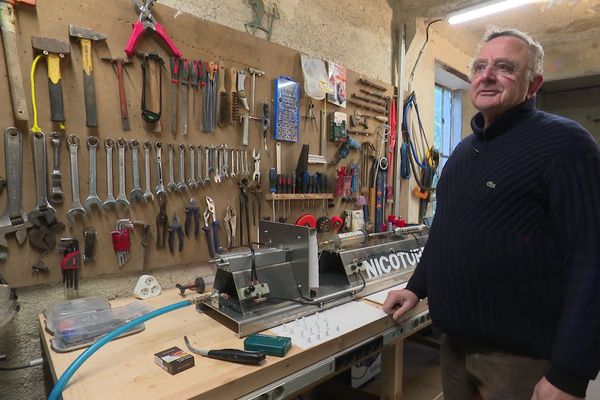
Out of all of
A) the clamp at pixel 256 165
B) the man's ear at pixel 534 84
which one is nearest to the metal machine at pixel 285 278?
the clamp at pixel 256 165

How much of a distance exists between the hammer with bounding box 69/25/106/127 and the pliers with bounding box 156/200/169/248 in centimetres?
38

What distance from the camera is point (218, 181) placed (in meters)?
1.54

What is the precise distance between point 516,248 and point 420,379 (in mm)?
1568

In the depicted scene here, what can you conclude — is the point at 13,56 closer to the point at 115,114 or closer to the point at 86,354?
the point at 115,114

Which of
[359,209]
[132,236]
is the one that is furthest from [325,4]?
[132,236]

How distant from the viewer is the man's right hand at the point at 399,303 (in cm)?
121

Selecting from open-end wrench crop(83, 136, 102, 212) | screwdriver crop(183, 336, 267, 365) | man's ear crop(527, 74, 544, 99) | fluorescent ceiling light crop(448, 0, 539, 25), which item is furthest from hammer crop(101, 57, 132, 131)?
fluorescent ceiling light crop(448, 0, 539, 25)

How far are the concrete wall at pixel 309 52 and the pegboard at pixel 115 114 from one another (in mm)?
72

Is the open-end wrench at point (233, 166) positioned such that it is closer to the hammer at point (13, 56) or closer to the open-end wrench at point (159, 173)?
the open-end wrench at point (159, 173)

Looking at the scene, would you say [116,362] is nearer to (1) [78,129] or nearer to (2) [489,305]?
(1) [78,129]

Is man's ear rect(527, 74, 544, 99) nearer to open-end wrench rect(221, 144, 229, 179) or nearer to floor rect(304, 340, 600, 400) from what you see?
open-end wrench rect(221, 144, 229, 179)

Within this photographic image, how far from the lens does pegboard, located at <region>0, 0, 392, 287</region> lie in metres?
1.12

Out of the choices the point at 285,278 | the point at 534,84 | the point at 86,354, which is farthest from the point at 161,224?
the point at 534,84

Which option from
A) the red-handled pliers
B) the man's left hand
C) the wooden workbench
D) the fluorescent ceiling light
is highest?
the fluorescent ceiling light
